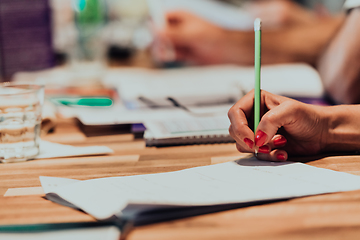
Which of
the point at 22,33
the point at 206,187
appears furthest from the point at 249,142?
the point at 22,33

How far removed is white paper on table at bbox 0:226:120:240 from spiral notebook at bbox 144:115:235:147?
0.34 m

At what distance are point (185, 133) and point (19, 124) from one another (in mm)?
281

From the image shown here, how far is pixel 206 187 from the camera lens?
0.46 m

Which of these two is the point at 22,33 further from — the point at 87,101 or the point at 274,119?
the point at 274,119

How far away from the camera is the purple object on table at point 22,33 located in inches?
58.6

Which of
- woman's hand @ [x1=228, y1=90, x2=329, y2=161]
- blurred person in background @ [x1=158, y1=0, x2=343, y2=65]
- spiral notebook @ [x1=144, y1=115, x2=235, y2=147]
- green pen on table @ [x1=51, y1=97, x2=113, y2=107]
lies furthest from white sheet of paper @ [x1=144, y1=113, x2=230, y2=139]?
blurred person in background @ [x1=158, y1=0, x2=343, y2=65]

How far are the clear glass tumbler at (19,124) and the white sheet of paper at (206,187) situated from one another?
0.56ft

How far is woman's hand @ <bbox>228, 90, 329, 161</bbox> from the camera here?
544 mm

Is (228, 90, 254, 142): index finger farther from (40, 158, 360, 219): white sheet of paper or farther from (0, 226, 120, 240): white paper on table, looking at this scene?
(0, 226, 120, 240): white paper on table

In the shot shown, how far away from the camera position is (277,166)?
21.6 inches

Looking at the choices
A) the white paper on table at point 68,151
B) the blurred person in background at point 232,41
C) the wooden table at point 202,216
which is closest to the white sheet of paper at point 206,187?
the wooden table at point 202,216

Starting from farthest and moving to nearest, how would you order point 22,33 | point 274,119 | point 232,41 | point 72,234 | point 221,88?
point 232,41
point 22,33
point 221,88
point 274,119
point 72,234

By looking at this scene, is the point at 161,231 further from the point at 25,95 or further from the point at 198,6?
the point at 198,6

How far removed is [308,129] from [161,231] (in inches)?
11.8
